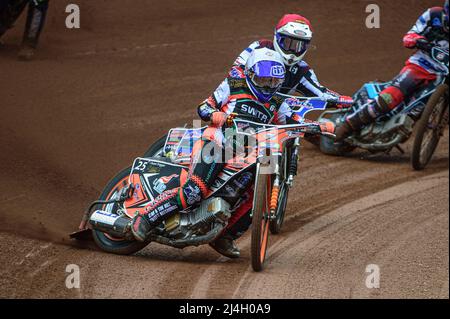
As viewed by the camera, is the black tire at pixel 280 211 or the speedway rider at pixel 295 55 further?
the speedway rider at pixel 295 55

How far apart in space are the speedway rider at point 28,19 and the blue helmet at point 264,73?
649 centimetres

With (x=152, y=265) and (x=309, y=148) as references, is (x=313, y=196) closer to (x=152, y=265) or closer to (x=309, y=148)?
(x=309, y=148)

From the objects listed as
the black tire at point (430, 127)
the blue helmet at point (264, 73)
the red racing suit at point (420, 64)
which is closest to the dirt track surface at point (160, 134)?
the black tire at point (430, 127)

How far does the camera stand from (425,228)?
413 inches

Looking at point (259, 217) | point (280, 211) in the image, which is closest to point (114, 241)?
point (259, 217)

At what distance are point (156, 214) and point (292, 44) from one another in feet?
8.76

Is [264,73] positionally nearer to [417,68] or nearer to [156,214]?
[156,214]

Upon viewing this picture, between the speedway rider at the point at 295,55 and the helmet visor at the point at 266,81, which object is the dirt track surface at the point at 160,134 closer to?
the speedway rider at the point at 295,55

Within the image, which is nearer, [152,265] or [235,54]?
[152,265]

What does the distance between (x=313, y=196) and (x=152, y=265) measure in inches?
141

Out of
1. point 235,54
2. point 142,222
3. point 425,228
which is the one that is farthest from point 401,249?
point 235,54

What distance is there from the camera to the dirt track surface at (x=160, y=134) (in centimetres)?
824

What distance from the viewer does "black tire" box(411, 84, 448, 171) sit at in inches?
480

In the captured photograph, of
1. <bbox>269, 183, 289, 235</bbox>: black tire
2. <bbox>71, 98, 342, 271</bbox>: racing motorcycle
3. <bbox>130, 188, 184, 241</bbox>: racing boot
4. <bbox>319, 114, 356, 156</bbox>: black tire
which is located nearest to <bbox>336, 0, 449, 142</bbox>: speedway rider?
<bbox>319, 114, 356, 156</bbox>: black tire
